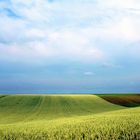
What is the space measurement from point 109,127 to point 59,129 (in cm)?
253

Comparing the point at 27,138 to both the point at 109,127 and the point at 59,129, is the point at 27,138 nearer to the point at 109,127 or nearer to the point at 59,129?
the point at 59,129

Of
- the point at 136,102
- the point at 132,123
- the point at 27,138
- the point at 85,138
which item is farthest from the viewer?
the point at 136,102

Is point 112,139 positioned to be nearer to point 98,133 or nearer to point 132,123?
point 98,133

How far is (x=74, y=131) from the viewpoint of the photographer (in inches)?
551

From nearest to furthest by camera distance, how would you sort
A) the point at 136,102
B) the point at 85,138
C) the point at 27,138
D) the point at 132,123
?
the point at 85,138, the point at 27,138, the point at 132,123, the point at 136,102

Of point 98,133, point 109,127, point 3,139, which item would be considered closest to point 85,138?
point 98,133

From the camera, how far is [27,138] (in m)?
14.1

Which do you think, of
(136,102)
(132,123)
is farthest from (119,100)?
(132,123)

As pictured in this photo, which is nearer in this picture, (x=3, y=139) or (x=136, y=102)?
(x=3, y=139)

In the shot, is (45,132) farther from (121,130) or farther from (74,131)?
(121,130)

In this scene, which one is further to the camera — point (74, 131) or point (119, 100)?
point (119, 100)

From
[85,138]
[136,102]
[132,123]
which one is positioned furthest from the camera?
[136,102]

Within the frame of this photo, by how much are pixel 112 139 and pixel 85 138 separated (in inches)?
48.7

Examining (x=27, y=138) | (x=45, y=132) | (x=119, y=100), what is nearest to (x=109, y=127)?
(x=45, y=132)
